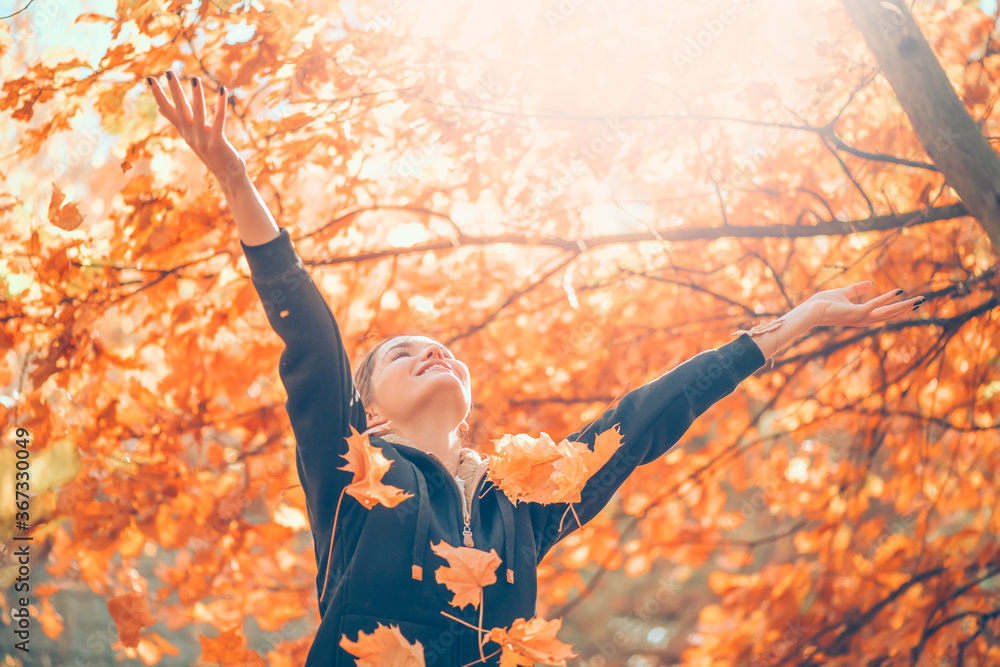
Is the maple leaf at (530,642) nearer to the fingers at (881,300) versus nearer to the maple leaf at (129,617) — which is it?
the fingers at (881,300)

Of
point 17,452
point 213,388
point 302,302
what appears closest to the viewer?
point 302,302

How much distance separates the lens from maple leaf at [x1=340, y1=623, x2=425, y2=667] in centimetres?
108

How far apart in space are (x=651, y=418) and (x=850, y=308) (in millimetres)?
510

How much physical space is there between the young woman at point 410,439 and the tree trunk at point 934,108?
468mm

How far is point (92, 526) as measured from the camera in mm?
2199

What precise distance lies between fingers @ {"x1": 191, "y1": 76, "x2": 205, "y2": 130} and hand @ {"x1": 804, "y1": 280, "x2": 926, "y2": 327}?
1.32m

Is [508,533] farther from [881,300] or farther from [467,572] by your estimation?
[881,300]

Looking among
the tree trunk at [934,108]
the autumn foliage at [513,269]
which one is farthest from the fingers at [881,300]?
the autumn foliage at [513,269]

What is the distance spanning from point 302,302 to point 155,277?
1261mm

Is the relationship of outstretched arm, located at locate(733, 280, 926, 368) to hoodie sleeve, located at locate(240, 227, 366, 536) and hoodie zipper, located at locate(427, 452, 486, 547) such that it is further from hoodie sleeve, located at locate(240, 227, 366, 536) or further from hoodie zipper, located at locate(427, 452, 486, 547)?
hoodie sleeve, located at locate(240, 227, 366, 536)

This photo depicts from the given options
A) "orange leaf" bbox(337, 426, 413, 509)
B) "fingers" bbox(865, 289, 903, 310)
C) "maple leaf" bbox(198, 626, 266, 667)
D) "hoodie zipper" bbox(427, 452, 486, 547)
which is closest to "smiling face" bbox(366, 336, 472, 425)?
"hoodie zipper" bbox(427, 452, 486, 547)

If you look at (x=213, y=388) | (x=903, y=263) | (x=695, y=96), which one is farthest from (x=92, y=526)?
(x=903, y=263)

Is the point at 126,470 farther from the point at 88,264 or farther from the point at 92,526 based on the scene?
the point at 88,264

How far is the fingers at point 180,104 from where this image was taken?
112 cm
